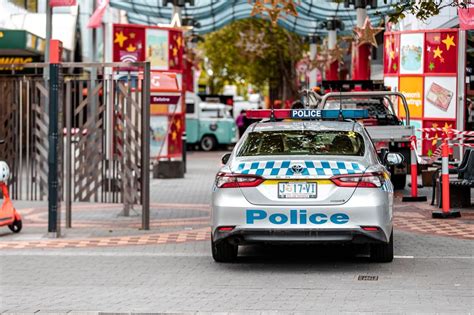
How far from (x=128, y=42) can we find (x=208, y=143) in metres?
17.0

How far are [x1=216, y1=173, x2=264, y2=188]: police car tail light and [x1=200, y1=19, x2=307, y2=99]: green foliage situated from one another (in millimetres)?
38665

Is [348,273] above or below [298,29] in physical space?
below

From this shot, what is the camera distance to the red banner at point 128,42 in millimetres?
26484

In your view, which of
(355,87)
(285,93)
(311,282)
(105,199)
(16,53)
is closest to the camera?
(311,282)

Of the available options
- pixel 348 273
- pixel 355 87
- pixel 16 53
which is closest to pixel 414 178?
pixel 355 87

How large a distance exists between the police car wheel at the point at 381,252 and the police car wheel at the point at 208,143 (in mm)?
32119

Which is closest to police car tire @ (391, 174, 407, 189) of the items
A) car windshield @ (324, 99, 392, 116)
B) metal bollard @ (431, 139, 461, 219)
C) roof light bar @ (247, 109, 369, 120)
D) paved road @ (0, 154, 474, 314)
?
car windshield @ (324, 99, 392, 116)

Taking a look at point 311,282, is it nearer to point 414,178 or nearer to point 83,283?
point 83,283

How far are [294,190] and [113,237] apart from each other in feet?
12.9

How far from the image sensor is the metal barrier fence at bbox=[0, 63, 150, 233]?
15172 mm

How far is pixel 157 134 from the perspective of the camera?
26875mm

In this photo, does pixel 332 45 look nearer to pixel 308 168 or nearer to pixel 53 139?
pixel 53 139

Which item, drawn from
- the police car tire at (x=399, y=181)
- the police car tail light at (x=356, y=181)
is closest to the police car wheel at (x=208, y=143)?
the police car tire at (x=399, y=181)

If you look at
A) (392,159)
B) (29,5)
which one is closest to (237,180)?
(392,159)
